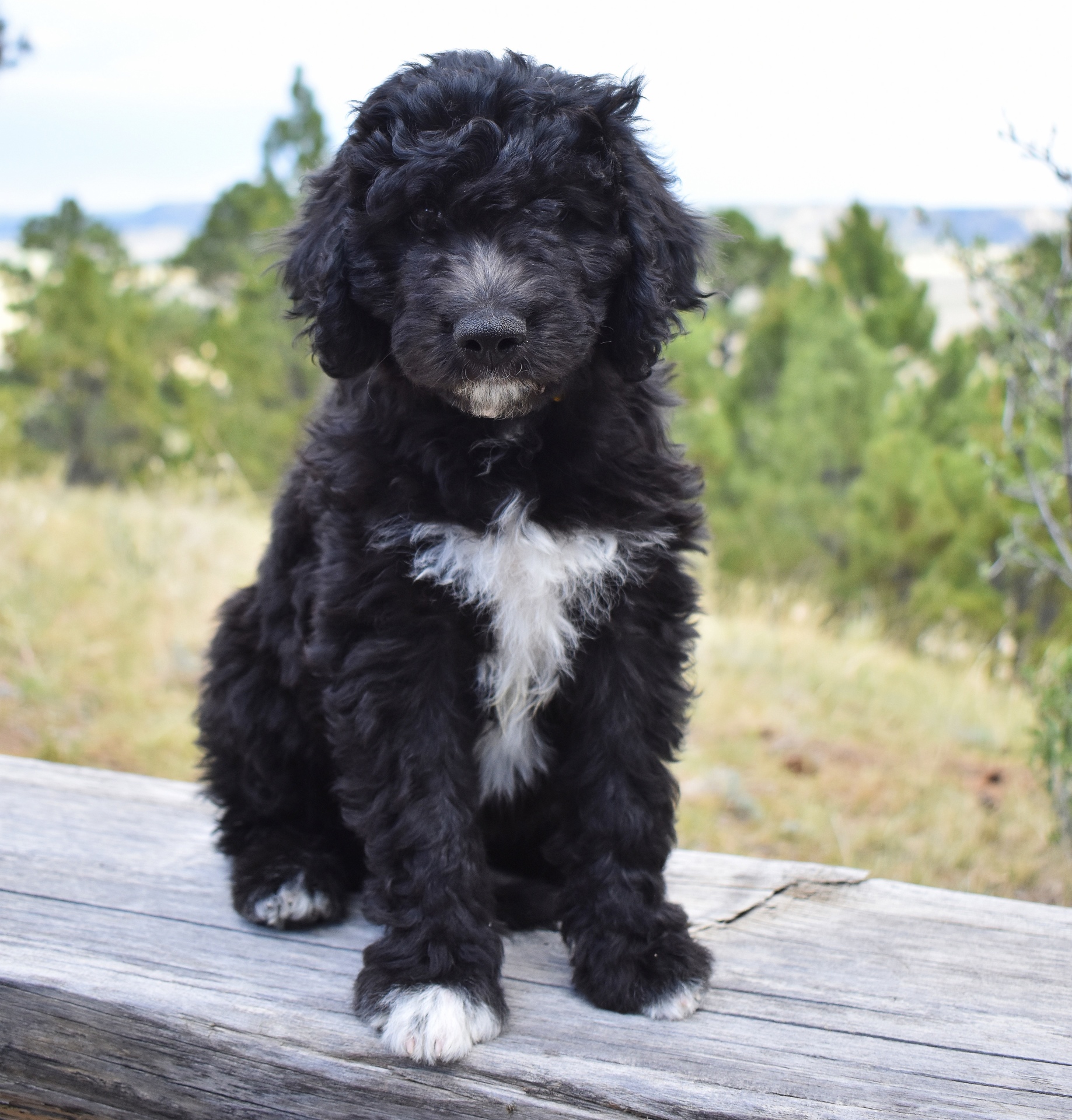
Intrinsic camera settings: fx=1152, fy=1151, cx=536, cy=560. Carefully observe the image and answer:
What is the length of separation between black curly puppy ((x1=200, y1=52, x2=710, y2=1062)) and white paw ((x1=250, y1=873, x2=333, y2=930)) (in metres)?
0.29

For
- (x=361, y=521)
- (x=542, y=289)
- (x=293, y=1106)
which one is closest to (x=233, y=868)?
(x=293, y=1106)

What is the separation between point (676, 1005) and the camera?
2549 mm

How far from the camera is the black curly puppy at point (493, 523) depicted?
239cm

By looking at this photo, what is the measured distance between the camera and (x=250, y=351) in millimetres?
14781

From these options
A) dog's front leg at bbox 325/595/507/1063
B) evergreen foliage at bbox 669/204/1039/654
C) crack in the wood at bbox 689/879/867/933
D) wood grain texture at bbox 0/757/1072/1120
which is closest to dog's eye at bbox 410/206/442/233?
dog's front leg at bbox 325/595/507/1063

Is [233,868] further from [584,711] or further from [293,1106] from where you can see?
[584,711]

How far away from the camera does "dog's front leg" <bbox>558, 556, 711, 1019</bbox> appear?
8.51 feet

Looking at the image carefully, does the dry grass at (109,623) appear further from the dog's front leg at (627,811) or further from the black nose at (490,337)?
the black nose at (490,337)

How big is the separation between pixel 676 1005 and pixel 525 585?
99 cm

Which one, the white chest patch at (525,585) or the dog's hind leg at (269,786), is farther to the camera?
the dog's hind leg at (269,786)

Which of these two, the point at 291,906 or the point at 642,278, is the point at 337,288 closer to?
the point at 642,278

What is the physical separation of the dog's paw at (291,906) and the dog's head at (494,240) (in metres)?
1.31

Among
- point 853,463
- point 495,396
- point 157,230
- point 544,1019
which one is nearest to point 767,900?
point 544,1019

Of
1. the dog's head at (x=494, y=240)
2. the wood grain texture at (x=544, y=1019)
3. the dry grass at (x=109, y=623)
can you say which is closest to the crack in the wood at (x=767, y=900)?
the wood grain texture at (x=544, y=1019)
